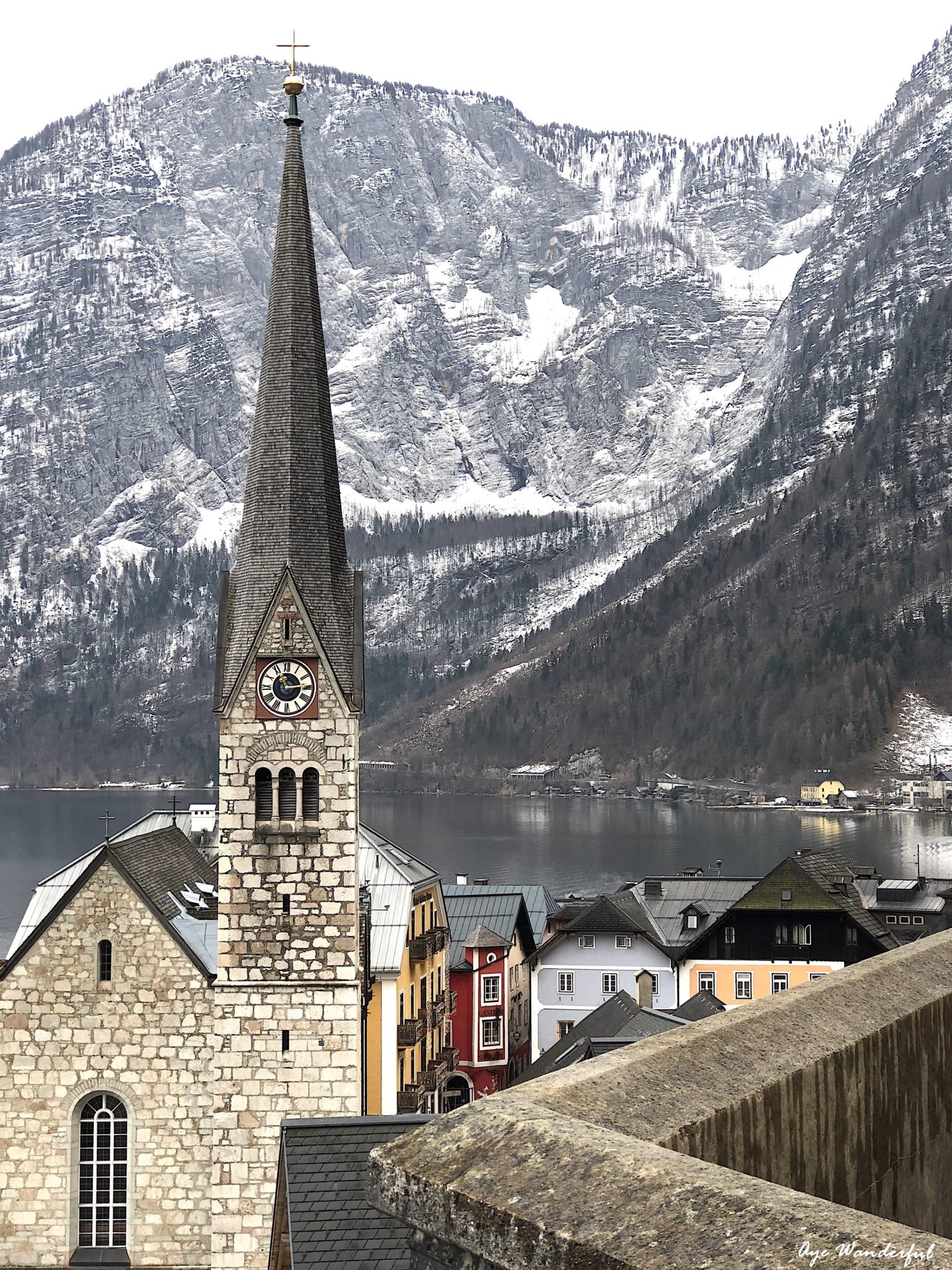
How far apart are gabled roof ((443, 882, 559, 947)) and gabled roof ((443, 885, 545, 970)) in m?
0.09

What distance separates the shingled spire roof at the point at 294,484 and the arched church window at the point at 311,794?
1.43 metres

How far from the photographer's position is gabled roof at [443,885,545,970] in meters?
68.1

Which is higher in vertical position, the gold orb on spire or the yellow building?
the gold orb on spire

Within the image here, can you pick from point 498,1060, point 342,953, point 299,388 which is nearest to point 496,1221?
point 342,953

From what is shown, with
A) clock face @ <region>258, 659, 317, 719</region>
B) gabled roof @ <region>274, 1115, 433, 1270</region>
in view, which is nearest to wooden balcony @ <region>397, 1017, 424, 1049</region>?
clock face @ <region>258, 659, 317, 719</region>

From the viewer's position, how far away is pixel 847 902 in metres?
66.7

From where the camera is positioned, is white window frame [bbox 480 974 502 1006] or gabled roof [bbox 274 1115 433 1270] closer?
gabled roof [bbox 274 1115 433 1270]

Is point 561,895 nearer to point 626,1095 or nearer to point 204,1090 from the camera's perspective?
point 204,1090

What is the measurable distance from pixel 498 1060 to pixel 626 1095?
61.1 metres

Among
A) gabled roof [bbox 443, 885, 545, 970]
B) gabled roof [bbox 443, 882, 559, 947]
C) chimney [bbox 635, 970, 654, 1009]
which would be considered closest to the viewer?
chimney [bbox 635, 970, 654, 1009]

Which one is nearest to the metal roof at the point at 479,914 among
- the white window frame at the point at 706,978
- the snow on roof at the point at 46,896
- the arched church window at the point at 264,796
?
the white window frame at the point at 706,978

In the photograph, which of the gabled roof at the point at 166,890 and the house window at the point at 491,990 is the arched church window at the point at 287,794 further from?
the house window at the point at 491,990

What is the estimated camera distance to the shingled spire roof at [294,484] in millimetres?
28641

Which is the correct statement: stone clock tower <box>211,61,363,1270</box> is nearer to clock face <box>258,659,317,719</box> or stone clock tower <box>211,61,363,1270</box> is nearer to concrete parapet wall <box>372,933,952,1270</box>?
clock face <box>258,659,317,719</box>
